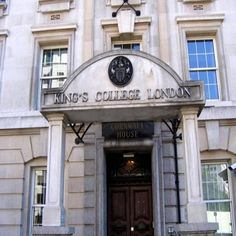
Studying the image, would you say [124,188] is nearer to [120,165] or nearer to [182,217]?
[120,165]

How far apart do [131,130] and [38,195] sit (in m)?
3.49

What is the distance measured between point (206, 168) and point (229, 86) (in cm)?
258

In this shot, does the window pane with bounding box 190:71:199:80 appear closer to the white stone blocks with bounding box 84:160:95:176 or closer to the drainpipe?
the drainpipe

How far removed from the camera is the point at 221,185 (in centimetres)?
1104

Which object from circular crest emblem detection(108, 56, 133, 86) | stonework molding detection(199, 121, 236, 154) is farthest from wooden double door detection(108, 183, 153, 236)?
circular crest emblem detection(108, 56, 133, 86)

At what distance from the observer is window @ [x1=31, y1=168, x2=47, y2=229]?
11.3 metres

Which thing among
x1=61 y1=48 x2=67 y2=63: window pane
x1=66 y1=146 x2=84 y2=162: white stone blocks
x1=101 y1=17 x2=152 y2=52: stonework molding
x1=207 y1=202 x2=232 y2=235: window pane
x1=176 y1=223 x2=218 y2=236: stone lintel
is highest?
x1=101 y1=17 x2=152 y2=52: stonework molding

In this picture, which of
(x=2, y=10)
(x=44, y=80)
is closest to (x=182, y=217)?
(x=44, y=80)

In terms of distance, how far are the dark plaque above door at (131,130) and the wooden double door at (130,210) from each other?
5.24 ft

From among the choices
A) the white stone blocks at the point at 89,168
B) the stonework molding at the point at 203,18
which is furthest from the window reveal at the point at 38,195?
the stonework molding at the point at 203,18

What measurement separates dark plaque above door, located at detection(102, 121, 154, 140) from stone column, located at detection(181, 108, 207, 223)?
7.66 ft

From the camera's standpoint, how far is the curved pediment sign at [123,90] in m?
8.71

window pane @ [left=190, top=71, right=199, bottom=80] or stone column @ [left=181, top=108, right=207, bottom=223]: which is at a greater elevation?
window pane @ [left=190, top=71, right=199, bottom=80]

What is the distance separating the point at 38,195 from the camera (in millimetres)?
11477
